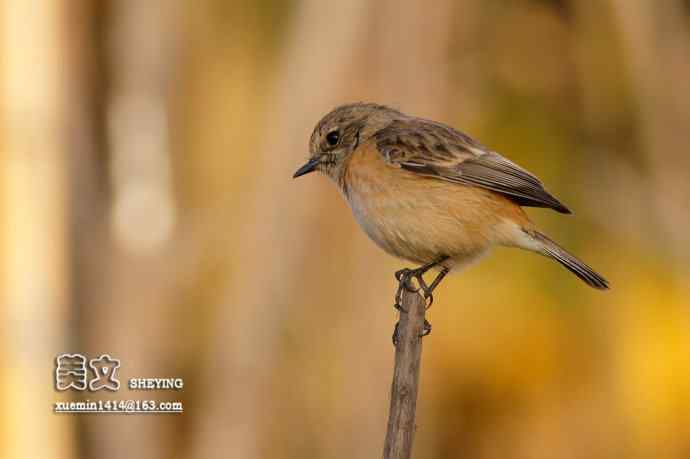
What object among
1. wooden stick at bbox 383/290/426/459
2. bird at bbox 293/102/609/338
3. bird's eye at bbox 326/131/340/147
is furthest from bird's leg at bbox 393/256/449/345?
bird's eye at bbox 326/131/340/147

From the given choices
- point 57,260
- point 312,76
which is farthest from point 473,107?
point 57,260

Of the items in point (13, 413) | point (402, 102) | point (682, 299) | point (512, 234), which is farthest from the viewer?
point (682, 299)

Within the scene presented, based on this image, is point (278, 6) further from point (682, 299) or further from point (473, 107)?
point (682, 299)

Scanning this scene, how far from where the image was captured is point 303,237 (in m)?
7.70

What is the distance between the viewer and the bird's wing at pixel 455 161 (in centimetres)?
477

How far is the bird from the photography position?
4.72 metres

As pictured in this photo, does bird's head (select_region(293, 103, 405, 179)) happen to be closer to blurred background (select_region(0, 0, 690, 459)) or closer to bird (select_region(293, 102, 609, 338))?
bird (select_region(293, 102, 609, 338))

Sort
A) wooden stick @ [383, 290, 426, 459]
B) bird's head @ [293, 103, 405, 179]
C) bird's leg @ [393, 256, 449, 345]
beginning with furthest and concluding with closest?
bird's head @ [293, 103, 405, 179] < bird's leg @ [393, 256, 449, 345] < wooden stick @ [383, 290, 426, 459]

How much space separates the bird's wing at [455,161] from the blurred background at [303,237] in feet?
8.29

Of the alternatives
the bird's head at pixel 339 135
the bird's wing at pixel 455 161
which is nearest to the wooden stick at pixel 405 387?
the bird's wing at pixel 455 161

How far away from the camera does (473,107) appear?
864cm

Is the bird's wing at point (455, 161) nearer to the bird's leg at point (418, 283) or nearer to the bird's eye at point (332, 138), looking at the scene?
the bird's eye at point (332, 138)

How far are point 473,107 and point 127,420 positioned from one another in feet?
13.2

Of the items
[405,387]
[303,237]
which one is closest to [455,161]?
[405,387]
